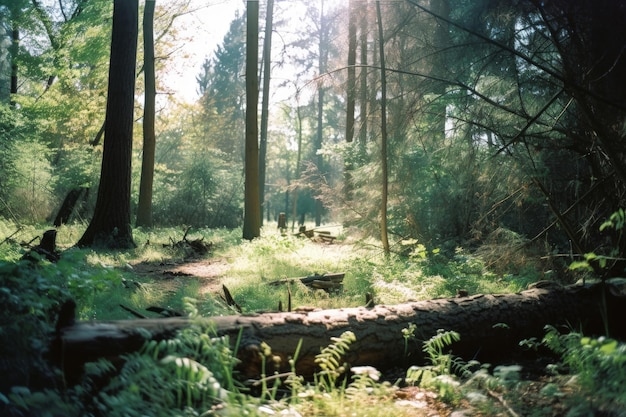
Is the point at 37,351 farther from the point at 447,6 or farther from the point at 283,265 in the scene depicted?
the point at 447,6

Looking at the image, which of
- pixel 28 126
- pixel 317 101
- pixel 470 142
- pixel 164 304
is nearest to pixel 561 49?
pixel 470 142

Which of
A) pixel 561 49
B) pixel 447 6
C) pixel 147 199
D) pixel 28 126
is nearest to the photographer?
pixel 561 49

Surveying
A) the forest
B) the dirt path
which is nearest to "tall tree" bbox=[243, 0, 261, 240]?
the forest

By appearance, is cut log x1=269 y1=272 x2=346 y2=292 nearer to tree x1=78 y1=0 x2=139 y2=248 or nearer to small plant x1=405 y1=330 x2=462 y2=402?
small plant x1=405 y1=330 x2=462 y2=402

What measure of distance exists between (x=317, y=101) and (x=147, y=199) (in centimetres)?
2722

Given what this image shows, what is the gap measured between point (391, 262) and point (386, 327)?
5.80 m

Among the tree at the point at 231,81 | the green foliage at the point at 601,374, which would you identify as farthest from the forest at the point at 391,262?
the tree at the point at 231,81

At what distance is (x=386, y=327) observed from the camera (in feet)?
14.2

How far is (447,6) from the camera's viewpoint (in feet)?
26.7

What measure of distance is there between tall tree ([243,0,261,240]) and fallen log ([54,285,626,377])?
10092 mm

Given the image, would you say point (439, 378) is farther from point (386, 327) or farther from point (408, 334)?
point (386, 327)

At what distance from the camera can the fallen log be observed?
3184 mm

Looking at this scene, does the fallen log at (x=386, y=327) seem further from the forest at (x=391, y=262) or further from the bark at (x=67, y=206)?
the bark at (x=67, y=206)

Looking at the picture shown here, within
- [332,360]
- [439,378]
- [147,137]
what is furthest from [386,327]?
[147,137]
